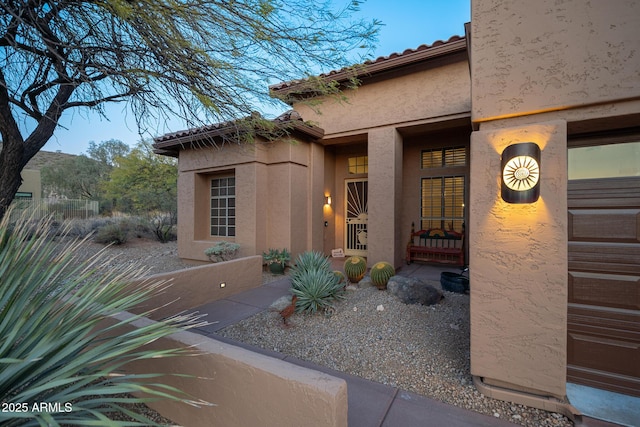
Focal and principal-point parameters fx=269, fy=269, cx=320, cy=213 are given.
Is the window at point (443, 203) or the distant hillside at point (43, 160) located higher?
the distant hillside at point (43, 160)

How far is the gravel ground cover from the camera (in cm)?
274

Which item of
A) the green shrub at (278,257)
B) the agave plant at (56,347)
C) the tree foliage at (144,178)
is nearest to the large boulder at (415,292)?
the green shrub at (278,257)

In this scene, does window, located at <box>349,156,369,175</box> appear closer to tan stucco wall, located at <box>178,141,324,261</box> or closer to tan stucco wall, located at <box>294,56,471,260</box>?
tan stucco wall, located at <box>294,56,471,260</box>

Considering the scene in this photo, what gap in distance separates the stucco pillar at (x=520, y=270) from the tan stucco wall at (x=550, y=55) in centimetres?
28

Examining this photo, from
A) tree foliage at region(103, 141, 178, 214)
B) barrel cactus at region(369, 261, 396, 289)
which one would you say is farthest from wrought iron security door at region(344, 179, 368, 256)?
tree foliage at region(103, 141, 178, 214)

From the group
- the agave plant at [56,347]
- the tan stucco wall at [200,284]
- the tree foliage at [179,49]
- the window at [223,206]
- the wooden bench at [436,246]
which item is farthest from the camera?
the window at [223,206]

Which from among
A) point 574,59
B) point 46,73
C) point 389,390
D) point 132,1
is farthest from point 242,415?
point 46,73

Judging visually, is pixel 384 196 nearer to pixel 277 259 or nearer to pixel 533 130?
pixel 277 259

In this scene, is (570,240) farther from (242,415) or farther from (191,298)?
(191,298)

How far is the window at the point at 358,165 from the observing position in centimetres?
996

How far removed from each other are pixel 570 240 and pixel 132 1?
16.2ft

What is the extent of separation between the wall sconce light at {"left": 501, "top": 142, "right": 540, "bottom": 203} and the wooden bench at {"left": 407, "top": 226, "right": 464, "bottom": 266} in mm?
5757

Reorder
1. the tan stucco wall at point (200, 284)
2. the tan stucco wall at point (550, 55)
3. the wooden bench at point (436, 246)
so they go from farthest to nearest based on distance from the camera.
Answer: the wooden bench at point (436, 246) → the tan stucco wall at point (200, 284) → the tan stucco wall at point (550, 55)

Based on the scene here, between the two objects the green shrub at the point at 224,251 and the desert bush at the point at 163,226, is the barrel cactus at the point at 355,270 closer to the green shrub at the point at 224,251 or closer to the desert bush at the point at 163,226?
the green shrub at the point at 224,251
